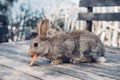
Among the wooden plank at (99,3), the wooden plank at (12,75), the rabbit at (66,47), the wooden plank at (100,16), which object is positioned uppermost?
the wooden plank at (99,3)

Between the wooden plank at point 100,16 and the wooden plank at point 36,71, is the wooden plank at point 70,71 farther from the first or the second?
the wooden plank at point 100,16

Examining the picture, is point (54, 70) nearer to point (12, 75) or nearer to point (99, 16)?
point (12, 75)

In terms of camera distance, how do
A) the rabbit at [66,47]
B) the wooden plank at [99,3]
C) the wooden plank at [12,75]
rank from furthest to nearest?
the wooden plank at [99,3] → the rabbit at [66,47] → the wooden plank at [12,75]

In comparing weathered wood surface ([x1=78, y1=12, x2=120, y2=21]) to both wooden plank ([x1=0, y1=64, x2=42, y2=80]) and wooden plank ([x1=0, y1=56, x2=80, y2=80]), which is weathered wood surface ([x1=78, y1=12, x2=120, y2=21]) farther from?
wooden plank ([x1=0, y1=64, x2=42, y2=80])

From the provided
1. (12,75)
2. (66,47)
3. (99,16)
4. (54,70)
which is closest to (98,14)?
(99,16)

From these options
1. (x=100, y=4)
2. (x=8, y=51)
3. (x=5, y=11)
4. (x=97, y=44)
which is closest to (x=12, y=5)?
(x=5, y=11)

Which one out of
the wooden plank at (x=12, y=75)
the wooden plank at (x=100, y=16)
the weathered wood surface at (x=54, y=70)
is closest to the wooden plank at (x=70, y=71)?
the weathered wood surface at (x=54, y=70)

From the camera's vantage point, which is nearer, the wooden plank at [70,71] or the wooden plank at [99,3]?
the wooden plank at [70,71]

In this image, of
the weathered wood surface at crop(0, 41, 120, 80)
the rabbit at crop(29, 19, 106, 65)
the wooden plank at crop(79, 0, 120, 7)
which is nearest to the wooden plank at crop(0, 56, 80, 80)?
the weathered wood surface at crop(0, 41, 120, 80)
